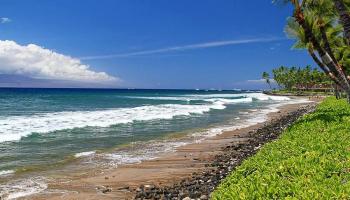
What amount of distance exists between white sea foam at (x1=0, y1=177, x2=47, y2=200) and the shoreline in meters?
0.31

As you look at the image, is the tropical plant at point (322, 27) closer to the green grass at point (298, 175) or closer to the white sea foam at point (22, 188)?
the green grass at point (298, 175)

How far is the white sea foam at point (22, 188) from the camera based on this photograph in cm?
1100

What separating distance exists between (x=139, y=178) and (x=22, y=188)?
3538mm

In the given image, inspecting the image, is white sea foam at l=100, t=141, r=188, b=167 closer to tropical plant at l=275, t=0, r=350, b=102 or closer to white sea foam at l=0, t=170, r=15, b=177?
white sea foam at l=0, t=170, r=15, b=177

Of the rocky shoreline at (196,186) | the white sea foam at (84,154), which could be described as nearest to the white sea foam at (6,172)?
the white sea foam at (84,154)

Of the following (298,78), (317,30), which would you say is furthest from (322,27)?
(298,78)

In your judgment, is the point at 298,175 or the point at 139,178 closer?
the point at 298,175

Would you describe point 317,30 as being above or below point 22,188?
above

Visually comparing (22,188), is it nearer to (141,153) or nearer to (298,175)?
(141,153)

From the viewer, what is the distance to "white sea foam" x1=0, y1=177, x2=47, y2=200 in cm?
1100

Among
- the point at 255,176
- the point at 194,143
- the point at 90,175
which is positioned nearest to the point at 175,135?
the point at 194,143

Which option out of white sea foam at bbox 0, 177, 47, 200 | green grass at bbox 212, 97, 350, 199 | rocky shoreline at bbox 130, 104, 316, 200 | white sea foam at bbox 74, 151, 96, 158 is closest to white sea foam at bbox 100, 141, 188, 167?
white sea foam at bbox 74, 151, 96, 158

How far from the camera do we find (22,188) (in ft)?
38.4

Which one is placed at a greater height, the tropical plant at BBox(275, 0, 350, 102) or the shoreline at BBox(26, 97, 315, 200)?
the tropical plant at BBox(275, 0, 350, 102)
